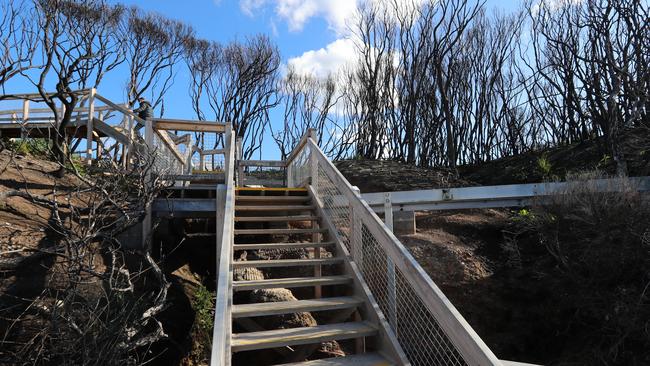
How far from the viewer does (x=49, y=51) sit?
1104 cm

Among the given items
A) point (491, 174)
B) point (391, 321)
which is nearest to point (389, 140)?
point (491, 174)

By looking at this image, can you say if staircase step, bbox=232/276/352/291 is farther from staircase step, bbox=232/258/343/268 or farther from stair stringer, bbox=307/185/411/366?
staircase step, bbox=232/258/343/268

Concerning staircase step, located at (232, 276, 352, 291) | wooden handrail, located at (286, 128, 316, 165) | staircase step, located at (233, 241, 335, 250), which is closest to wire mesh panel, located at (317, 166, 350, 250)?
staircase step, located at (233, 241, 335, 250)

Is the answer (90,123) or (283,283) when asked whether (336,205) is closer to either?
(283,283)

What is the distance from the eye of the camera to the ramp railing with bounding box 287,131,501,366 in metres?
2.81

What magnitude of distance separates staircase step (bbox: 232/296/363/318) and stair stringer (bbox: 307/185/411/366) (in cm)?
11

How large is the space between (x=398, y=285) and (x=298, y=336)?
4.07 ft

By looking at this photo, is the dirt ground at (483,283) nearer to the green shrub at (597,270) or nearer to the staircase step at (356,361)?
the green shrub at (597,270)

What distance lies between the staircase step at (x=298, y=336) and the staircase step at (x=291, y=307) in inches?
7.6

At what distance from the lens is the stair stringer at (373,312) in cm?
360

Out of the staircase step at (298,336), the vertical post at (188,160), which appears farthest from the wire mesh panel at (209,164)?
the staircase step at (298,336)

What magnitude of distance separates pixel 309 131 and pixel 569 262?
4556 millimetres

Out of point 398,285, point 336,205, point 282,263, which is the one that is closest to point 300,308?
point 282,263

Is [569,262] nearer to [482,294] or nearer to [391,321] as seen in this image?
[482,294]
